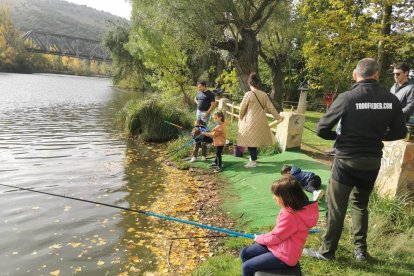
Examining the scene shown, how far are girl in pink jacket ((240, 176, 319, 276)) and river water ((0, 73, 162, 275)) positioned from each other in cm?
193

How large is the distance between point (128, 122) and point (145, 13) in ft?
19.2

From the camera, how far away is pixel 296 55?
926 inches

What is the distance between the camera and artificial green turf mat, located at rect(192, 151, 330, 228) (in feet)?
17.8

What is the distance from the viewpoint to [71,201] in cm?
644

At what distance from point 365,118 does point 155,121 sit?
991 centimetres

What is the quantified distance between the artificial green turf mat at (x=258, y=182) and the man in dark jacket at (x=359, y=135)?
5.16 ft

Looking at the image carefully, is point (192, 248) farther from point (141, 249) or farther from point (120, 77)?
point (120, 77)

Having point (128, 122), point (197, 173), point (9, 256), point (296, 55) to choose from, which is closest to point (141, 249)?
point (9, 256)

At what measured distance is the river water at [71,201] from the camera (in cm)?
443

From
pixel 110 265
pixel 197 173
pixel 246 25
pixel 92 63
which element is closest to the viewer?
pixel 110 265

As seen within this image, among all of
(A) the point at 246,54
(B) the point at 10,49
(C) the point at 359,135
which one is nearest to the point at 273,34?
(A) the point at 246,54

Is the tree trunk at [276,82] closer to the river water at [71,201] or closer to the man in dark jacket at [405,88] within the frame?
the river water at [71,201]

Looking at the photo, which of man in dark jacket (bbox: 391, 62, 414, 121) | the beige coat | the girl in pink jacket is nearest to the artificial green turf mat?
the beige coat

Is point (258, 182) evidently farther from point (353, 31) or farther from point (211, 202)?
point (353, 31)
